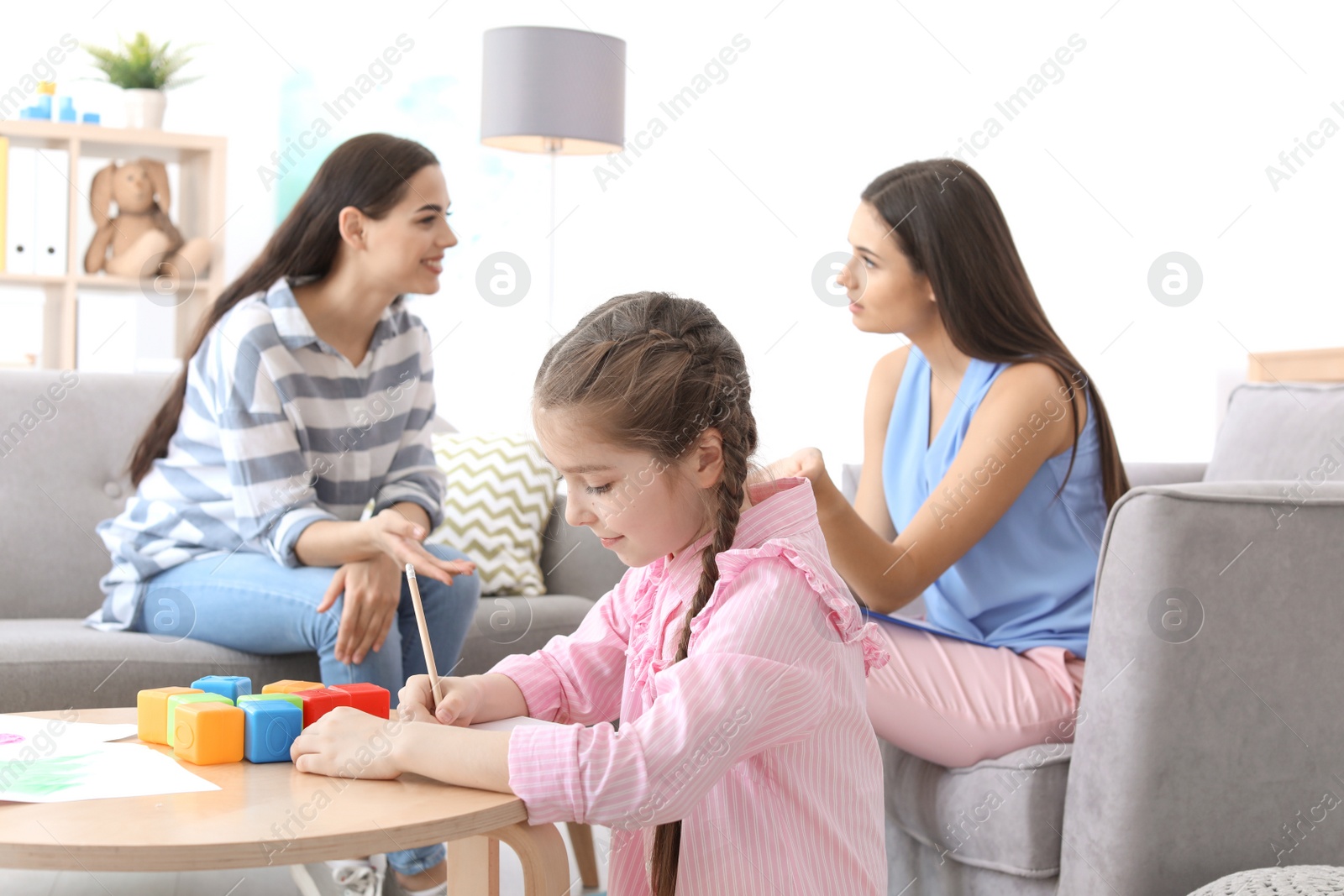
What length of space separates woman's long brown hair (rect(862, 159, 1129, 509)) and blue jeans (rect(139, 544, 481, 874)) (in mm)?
768

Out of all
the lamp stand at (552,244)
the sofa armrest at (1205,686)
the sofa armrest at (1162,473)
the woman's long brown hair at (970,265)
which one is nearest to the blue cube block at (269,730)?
the sofa armrest at (1205,686)

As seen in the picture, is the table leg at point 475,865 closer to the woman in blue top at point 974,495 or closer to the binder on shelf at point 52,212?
the woman in blue top at point 974,495

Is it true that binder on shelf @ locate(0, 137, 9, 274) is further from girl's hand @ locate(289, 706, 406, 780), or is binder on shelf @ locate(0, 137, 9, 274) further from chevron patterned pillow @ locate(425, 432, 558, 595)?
girl's hand @ locate(289, 706, 406, 780)

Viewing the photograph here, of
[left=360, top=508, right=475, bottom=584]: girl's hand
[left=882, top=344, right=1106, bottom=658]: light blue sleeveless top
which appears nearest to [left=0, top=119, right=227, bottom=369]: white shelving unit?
[left=360, top=508, right=475, bottom=584]: girl's hand

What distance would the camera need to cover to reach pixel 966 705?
1369 mm

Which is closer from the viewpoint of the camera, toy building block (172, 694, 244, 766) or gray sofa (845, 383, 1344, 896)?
toy building block (172, 694, 244, 766)

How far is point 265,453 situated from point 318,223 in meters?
0.38

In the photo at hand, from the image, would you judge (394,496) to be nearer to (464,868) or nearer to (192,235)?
(464,868)

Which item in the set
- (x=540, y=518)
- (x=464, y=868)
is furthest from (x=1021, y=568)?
(x=540, y=518)

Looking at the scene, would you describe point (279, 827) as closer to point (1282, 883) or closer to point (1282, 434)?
point (1282, 883)

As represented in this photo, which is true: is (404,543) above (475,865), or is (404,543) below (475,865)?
above

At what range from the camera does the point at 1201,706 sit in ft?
3.93

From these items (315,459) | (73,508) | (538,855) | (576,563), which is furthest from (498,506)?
(538,855)

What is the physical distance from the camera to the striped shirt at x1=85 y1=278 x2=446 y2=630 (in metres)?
1.70
